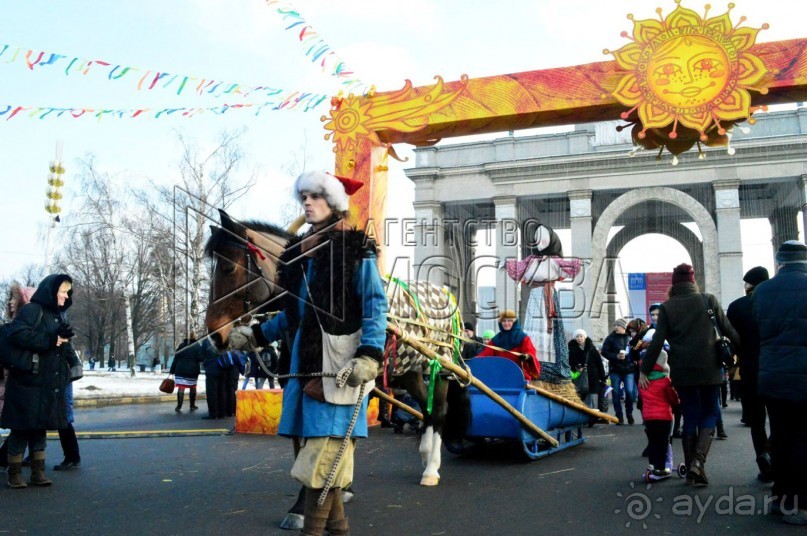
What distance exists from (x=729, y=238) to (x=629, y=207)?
4.41 meters

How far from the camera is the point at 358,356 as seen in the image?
3.34 m

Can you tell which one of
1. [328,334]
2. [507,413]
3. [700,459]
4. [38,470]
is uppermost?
[328,334]

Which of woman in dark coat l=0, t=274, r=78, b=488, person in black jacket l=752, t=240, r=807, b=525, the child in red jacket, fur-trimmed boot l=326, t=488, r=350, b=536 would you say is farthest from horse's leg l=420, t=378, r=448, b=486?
woman in dark coat l=0, t=274, r=78, b=488

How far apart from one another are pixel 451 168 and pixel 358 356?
30.0 meters

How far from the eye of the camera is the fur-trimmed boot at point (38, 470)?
5727 millimetres

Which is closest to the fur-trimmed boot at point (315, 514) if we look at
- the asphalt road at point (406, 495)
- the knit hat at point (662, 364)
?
the asphalt road at point (406, 495)

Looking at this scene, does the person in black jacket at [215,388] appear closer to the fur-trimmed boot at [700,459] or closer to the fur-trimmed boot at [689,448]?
the fur-trimmed boot at [689,448]

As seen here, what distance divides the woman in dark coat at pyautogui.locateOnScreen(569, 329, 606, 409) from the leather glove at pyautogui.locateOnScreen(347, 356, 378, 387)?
9141 millimetres

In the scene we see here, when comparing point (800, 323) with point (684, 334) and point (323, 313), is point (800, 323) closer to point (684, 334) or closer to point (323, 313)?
point (684, 334)

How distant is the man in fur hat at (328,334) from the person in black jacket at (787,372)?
289 cm

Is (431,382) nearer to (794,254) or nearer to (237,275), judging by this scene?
(237,275)

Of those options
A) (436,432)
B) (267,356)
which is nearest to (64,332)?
(267,356)

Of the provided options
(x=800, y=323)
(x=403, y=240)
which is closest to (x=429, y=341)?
(x=800, y=323)

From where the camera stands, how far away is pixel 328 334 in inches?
136
